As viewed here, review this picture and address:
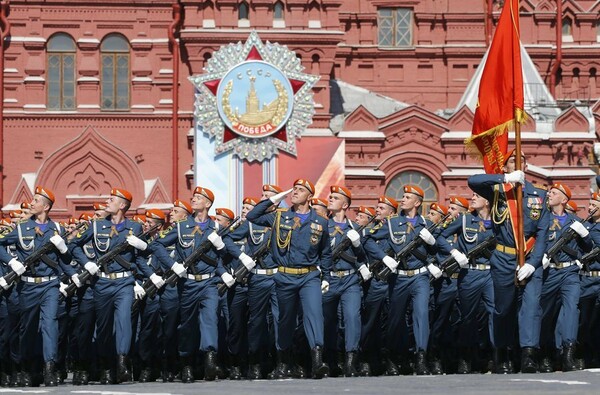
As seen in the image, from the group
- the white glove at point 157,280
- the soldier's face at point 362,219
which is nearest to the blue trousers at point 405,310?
the soldier's face at point 362,219

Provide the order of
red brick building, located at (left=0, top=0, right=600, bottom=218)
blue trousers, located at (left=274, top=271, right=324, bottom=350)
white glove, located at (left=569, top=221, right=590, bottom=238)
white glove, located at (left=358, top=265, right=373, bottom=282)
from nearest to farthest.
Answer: blue trousers, located at (left=274, top=271, right=324, bottom=350) < white glove, located at (left=569, top=221, right=590, bottom=238) < white glove, located at (left=358, top=265, right=373, bottom=282) < red brick building, located at (left=0, top=0, right=600, bottom=218)

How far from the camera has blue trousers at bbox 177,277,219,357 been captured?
16.1 meters

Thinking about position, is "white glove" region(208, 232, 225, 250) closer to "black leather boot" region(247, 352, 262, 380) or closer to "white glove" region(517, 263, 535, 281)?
"black leather boot" region(247, 352, 262, 380)

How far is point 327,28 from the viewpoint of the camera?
33.0 metres

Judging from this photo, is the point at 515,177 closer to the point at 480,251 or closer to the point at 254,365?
the point at 480,251

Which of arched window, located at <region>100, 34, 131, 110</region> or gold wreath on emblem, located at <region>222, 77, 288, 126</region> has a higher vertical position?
arched window, located at <region>100, 34, 131, 110</region>

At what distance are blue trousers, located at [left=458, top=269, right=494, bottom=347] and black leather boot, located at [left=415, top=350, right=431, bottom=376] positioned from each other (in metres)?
0.61

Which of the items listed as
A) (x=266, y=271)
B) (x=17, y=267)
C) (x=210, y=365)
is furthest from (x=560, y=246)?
(x=17, y=267)

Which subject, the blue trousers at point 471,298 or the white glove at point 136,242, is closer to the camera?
the white glove at point 136,242

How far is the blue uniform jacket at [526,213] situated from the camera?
15086mm

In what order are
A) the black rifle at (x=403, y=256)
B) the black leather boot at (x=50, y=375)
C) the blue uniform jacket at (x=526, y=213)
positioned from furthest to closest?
the black rifle at (x=403, y=256) < the black leather boot at (x=50, y=375) < the blue uniform jacket at (x=526, y=213)

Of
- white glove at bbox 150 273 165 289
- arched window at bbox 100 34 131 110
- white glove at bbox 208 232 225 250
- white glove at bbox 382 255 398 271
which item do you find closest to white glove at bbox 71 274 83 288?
white glove at bbox 150 273 165 289

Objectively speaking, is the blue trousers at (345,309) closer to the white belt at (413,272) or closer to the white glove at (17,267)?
the white belt at (413,272)

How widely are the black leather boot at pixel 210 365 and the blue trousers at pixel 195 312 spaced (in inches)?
4.7
